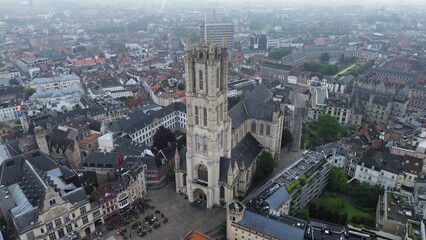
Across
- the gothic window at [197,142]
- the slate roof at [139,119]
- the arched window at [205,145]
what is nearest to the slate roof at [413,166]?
the arched window at [205,145]

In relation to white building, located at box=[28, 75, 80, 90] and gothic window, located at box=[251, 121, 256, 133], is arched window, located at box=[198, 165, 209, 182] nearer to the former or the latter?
gothic window, located at box=[251, 121, 256, 133]

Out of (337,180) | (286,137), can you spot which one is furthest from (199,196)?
(286,137)

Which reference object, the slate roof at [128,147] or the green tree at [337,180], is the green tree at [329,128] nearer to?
the green tree at [337,180]

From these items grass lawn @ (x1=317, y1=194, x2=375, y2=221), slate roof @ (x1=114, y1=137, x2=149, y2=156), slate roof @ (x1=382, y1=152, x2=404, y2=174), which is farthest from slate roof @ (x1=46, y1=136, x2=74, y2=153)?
slate roof @ (x1=382, y1=152, x2=404, y2=174)

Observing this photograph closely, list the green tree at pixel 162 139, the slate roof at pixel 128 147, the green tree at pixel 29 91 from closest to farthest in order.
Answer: the slate roof at pixel 128 147 < the green tree at pixel 162 139 < the green tree at pixel 29 91

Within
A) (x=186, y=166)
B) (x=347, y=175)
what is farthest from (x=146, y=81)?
(x=347, y=175)

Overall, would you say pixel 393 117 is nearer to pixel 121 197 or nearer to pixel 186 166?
pixel 186 166
